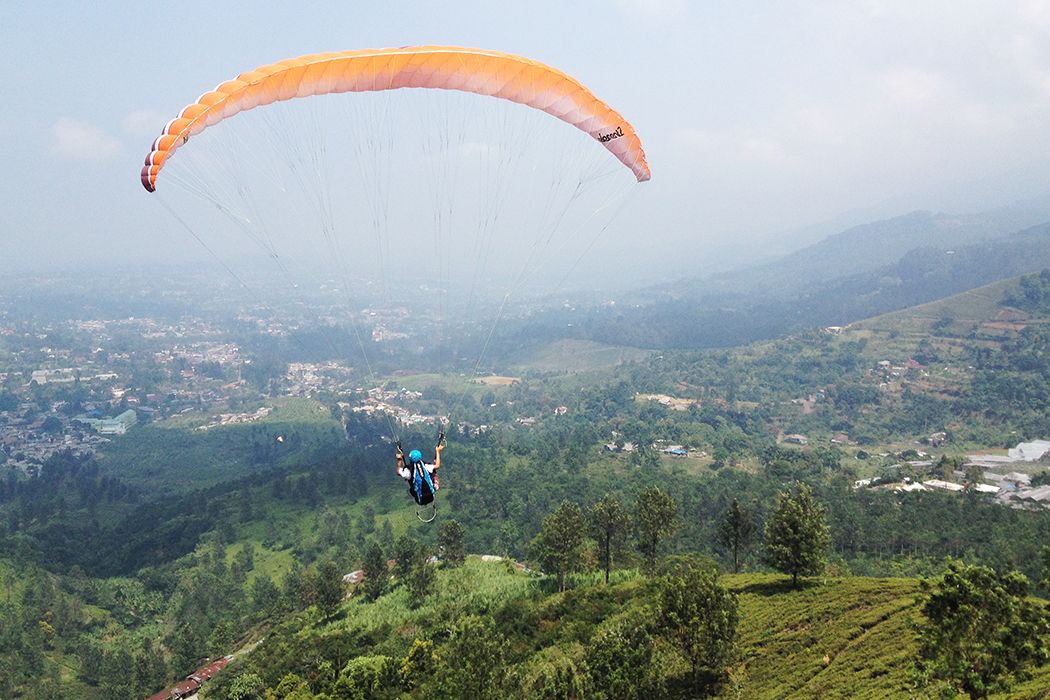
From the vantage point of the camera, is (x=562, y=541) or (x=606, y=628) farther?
(x=562, y=541)

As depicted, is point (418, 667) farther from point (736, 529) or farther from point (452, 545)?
point (452, 545)

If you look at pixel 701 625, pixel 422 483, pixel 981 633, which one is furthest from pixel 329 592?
pixel 981 633

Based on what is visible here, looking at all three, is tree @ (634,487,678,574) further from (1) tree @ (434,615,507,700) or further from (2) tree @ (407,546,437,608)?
(2) tree @ (407,546,437,608)

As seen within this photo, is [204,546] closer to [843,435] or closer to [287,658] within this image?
[287,658]

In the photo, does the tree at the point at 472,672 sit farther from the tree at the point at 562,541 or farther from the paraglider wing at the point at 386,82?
the paraglider wing at the point at 386,82

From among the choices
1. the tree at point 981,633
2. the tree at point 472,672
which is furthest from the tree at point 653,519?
the tree at point 981,633

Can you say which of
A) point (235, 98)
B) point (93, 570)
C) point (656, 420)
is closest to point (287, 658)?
point (235, 98)
